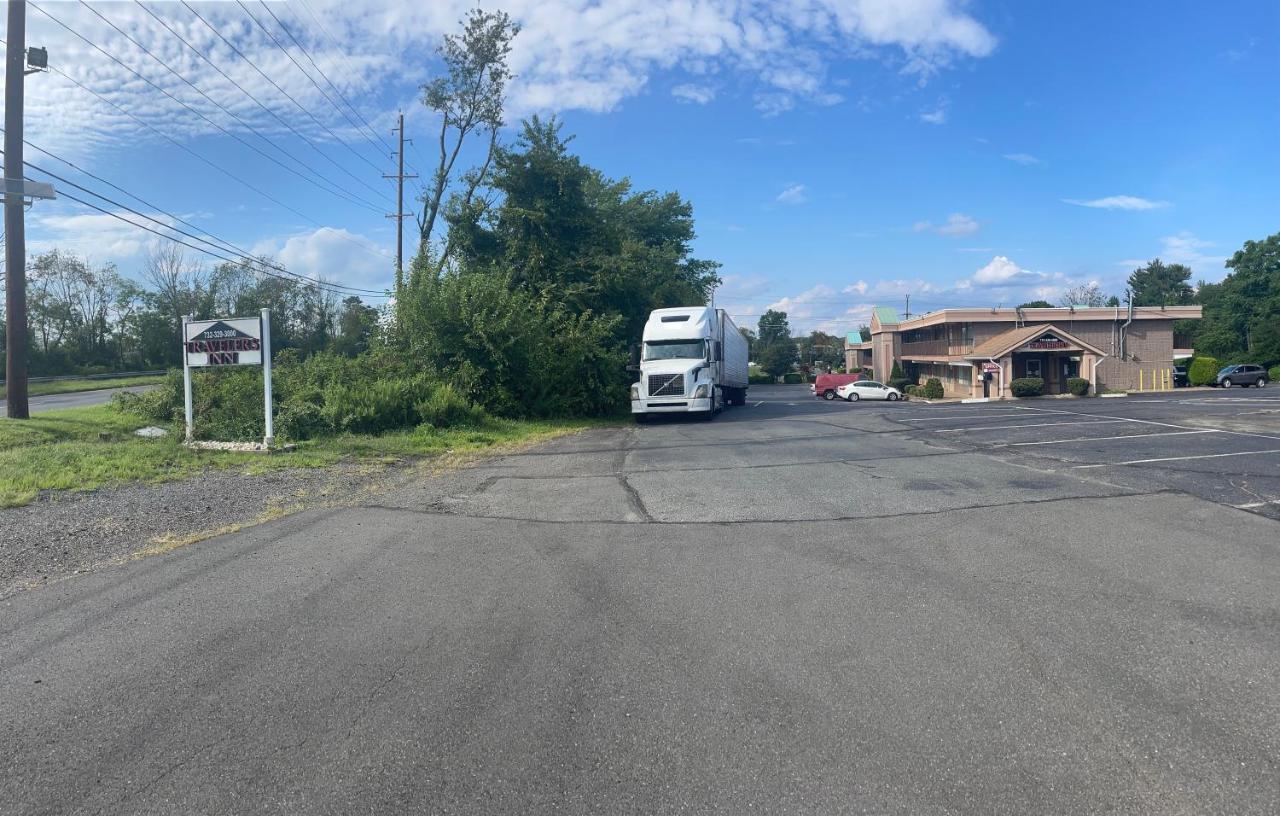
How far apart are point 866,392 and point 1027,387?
9.33 m

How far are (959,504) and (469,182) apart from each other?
27.9m

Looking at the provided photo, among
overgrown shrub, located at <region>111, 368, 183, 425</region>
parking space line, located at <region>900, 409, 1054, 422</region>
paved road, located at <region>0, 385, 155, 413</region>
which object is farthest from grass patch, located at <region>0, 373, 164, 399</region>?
parking space line, located at <region>900, 409, 1054, 422</region>

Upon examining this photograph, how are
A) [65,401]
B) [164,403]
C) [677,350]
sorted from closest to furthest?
[164,403] → [677,350] → [65,401]

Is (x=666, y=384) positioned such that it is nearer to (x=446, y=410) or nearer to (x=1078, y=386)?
(x=446, y=410)

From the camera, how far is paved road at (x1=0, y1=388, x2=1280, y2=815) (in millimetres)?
3535

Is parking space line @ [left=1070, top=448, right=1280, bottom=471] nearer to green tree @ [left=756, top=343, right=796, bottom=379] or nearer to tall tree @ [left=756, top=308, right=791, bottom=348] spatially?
green tree @ [left=756, top=343, right=796, bottom=379]

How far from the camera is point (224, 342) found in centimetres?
1670

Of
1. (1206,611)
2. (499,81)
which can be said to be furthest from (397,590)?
(499,81)

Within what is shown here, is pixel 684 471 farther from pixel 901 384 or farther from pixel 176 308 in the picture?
pixel 176 308

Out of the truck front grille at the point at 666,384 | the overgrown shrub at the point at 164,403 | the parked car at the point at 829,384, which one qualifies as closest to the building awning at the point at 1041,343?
the parked car at the point at 829,384

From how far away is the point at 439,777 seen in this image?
3.62 meters

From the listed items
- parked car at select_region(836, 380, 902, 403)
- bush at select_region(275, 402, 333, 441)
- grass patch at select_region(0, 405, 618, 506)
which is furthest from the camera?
parked car at select_region(836, 380, 902, 403)

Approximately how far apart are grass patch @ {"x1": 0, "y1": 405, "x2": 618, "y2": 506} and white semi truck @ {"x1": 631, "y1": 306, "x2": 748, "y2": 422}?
4803 millimetres

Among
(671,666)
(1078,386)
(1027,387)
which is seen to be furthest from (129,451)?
(1078,386)
